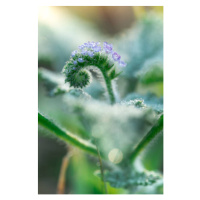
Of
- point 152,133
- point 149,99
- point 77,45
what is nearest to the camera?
point 152,133

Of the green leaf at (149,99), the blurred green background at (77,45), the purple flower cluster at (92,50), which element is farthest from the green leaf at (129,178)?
the purple flower cluster at (92,50)

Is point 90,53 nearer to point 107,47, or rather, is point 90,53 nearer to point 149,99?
point 107,47

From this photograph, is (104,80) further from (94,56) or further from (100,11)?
(100,11)

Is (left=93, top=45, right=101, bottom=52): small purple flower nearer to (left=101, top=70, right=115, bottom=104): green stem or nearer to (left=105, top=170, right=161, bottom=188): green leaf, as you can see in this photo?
(left=101, top=70, right=115, bottom=104): green stem

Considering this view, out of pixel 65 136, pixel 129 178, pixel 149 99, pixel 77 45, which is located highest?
pixel 77 45

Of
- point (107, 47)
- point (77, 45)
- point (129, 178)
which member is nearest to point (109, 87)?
point (107, 47)
